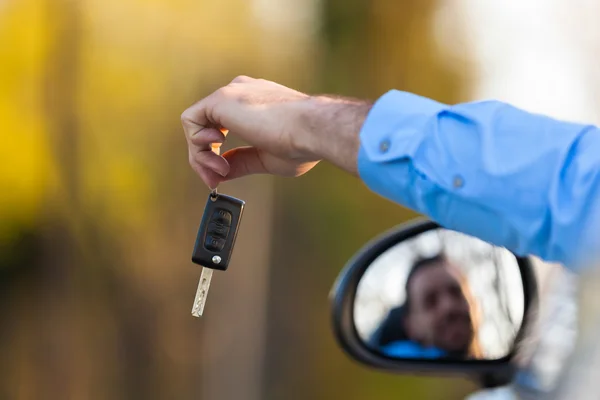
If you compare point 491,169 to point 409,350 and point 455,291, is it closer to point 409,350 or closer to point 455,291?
point 455,291

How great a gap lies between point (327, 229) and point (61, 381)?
7.88 ft

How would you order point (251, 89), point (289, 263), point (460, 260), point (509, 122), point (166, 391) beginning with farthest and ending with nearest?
point (289, 263) → point (166, 391) → point (460, 260) → point (251, 89) → point (509, 122)

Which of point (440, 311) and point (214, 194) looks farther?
point (214, 194)

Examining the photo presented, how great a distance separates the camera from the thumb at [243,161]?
1.41 metres

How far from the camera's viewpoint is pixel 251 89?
50.9 inches

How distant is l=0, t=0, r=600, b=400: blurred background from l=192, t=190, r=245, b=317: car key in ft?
12.3

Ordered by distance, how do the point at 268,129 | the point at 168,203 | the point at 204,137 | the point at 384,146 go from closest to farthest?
the point at 384,146
the point at 268,129
the point at 204,137
the point at 168,203

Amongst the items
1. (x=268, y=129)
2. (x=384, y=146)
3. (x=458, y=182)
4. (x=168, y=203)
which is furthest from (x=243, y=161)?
(x=168, y=203)

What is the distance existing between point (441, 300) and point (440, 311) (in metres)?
0.02

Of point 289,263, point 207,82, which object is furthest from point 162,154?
point 289,263

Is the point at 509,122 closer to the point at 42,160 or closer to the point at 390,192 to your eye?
the point at 390,192

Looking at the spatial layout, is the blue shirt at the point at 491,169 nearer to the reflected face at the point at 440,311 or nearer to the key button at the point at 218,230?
the reflected face at the point at 440,311

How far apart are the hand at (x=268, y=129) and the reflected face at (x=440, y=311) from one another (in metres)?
0.30

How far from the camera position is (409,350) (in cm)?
146
